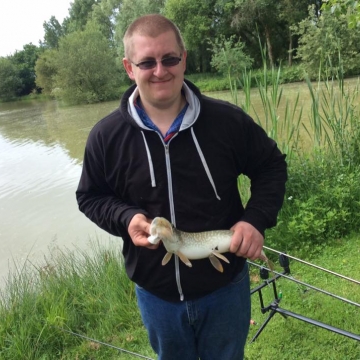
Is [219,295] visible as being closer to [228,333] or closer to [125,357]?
[228,333]

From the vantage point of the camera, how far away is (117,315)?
3.27 m

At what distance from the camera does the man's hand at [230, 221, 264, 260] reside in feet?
4.94

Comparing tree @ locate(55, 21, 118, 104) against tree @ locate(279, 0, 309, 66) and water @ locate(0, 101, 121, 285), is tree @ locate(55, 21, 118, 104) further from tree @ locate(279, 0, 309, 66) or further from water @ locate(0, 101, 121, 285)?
water @ locate(0, 101, 121, 285)

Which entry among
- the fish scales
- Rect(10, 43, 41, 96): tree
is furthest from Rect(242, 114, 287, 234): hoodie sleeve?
Rect(10, 43, 41, 96): tree

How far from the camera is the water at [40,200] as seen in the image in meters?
6.78

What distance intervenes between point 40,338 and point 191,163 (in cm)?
233

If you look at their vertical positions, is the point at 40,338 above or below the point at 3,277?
above

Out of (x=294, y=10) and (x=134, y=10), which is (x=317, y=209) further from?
(x=134, y=10)

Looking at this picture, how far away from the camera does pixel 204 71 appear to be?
39.0 m

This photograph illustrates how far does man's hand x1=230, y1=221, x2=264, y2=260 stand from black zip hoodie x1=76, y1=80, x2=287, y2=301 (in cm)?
4

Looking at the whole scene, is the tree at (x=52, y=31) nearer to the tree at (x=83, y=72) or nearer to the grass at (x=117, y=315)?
the tree at (x=83, y=72)

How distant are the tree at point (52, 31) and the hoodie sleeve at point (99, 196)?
238ft

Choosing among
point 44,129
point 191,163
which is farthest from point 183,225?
point 44,129

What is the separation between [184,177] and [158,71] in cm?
44
